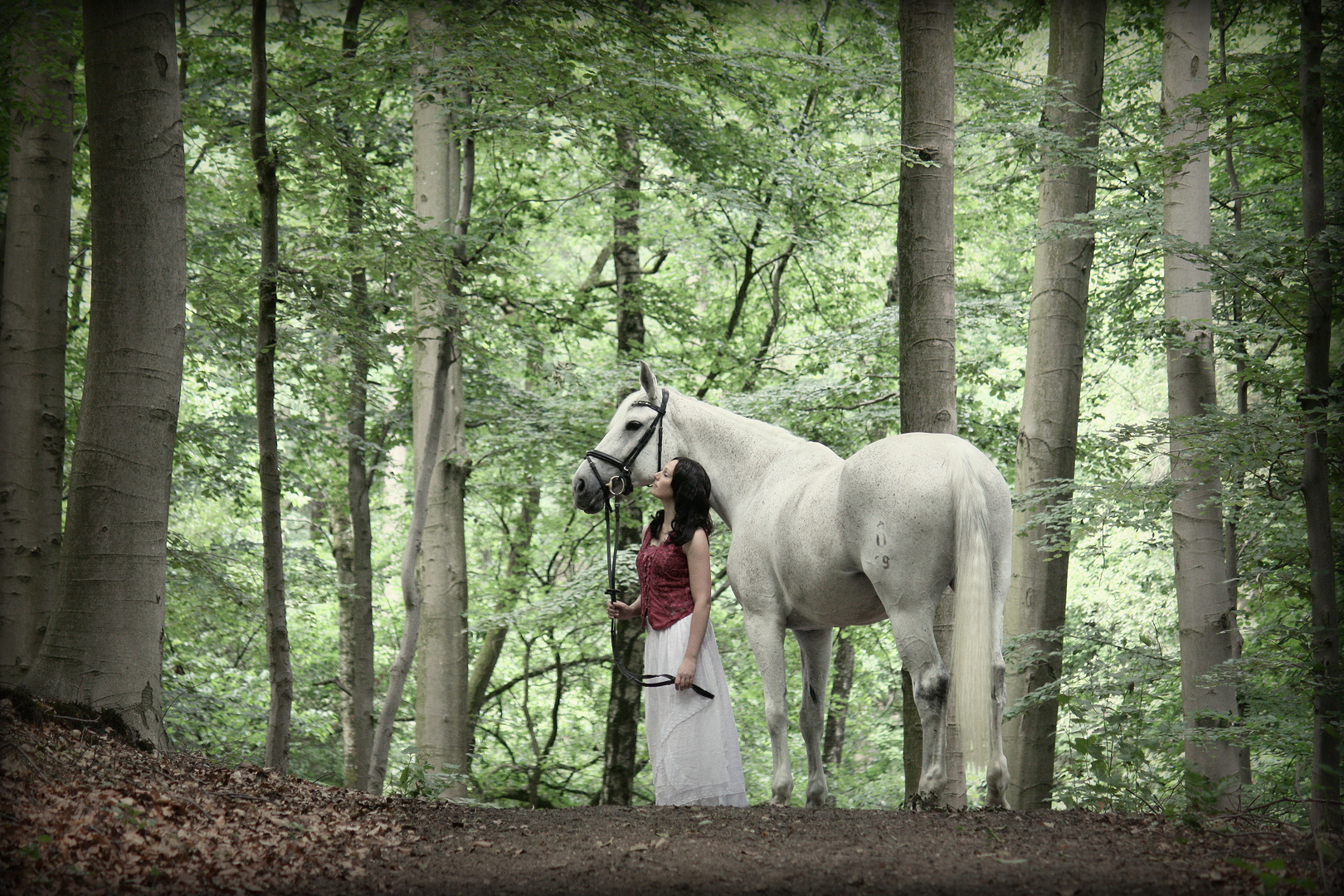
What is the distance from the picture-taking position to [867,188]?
14188mm

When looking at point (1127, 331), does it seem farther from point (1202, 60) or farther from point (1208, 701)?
point (1208, 701)

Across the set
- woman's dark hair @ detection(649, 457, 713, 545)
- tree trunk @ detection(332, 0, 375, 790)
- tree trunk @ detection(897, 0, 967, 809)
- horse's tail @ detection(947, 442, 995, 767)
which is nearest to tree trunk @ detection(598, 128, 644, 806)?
tree trunk @ detection(332, 0, 375, 790)

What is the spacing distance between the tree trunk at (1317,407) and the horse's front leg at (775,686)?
94.9 inches

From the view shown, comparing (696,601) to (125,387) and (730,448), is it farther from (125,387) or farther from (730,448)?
(125,387)

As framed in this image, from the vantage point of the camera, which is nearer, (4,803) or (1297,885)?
(1297,885)

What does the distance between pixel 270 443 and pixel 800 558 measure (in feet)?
11.8

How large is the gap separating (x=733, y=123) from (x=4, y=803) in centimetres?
915

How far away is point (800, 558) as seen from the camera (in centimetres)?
515

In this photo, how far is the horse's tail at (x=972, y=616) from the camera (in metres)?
4.25

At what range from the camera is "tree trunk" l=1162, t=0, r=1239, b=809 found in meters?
7.28

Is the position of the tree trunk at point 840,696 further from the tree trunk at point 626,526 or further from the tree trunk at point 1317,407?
the tree trunk at point 1317,407

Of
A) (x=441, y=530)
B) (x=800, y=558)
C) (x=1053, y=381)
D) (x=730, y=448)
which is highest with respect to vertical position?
(x=1053, y=381)

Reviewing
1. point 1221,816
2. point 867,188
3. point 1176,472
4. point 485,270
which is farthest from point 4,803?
point 867,188

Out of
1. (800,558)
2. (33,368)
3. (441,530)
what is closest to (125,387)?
(33,368)
